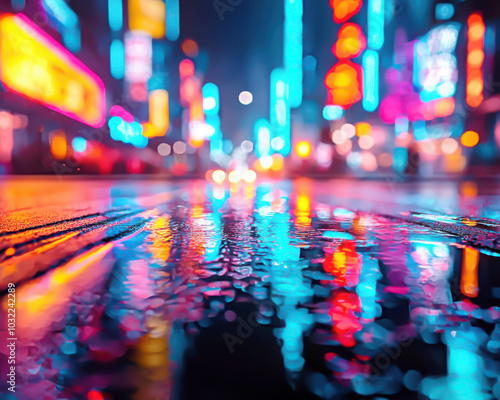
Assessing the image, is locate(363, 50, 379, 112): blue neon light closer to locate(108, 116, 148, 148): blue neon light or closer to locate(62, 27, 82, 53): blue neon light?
locate(108, 116, 148, 148): blue neon light

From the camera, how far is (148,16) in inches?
2036

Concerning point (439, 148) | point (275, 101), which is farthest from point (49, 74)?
point (275, 101)

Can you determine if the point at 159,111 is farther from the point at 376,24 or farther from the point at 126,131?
the point at 376,24

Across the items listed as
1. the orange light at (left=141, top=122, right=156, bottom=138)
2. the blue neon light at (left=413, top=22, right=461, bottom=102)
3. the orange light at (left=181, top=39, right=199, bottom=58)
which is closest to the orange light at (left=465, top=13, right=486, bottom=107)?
the blue neon light at (left=413, top=22, right=461, bottom=102)

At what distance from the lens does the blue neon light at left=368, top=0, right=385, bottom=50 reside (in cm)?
4856

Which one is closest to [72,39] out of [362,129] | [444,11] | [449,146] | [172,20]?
[362,129]

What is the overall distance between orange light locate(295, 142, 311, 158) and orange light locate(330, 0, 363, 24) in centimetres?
1347

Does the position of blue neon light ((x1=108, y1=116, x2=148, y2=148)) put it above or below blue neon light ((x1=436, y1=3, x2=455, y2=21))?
below

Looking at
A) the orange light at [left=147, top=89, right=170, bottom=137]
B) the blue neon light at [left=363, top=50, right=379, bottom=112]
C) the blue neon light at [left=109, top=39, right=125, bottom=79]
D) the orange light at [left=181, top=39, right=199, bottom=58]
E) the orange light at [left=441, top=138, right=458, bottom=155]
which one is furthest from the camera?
the orange light at [left=181, top=39, right=199, bottom=58]

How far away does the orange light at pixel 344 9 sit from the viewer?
4709cm

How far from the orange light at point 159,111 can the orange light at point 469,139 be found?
35405 millimetres

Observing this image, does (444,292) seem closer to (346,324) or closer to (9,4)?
(346,324)

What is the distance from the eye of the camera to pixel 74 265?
8.79 feet

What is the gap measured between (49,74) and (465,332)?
28.0 m
